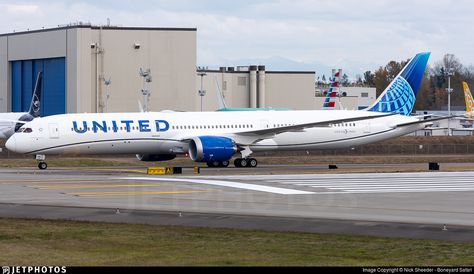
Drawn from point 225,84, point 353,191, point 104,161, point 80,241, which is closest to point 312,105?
point 225,84

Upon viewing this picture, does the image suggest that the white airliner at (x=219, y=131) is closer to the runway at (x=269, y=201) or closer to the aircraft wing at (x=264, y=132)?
the aircraft wing at (x=264, y=132)

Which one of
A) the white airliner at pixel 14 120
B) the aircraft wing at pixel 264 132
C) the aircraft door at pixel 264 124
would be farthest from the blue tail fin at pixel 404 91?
the white airliner at pixel 14 120

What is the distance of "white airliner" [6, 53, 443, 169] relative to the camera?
4803cm

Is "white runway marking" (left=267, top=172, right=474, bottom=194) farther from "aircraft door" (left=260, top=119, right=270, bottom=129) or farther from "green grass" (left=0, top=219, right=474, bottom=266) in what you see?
"aircraft door" (left=260, top=119, right=270, bottom=129)

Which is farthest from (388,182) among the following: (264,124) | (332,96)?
(332,96)

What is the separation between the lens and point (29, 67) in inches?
3856

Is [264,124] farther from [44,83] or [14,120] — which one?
[44,83]

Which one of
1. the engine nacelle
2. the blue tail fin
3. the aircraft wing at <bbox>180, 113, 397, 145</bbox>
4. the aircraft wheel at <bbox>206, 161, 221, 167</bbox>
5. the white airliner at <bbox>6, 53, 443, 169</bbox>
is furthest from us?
the blue tail fin

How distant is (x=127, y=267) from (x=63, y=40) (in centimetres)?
7902

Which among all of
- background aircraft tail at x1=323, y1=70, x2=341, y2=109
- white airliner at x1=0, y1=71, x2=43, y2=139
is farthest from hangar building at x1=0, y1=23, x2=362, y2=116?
background aircraft tail at x1=323, y1=70, x2=341, y2=109

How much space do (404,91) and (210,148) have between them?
46.8 feet

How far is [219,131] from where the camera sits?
51438 mm

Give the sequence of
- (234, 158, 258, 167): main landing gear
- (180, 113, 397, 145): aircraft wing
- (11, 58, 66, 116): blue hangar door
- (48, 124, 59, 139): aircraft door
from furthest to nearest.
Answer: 1. (11, 58, 66, 116): blue hangar door
2. (180, 113, 397, 145): aircraft wing
3. (234, 158, 258, 167): main landing gear
4. (48, 124, 59, 139): aircraft door

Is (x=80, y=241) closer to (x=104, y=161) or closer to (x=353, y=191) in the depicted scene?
(x=353, y=191)
